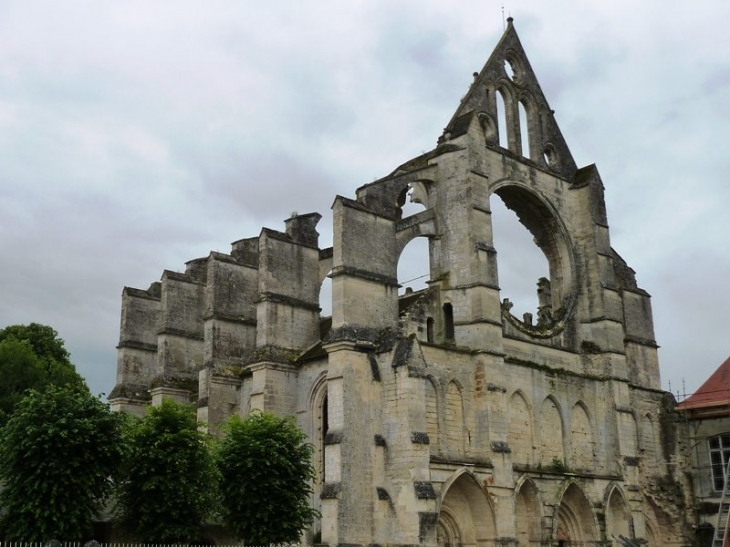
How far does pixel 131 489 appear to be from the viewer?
73.4 feet

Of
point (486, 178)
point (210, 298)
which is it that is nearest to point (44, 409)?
point (210, 298)

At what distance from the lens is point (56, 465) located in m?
20.7

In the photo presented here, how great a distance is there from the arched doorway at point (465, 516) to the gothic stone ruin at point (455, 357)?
6 centimetres

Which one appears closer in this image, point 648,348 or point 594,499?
point 594,499

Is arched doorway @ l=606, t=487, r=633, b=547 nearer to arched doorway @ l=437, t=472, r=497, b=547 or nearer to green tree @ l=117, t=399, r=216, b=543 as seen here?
arched doorway @ l=437, t=472, r=497, b=547

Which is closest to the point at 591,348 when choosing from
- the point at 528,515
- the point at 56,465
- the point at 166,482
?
the point at 528,515

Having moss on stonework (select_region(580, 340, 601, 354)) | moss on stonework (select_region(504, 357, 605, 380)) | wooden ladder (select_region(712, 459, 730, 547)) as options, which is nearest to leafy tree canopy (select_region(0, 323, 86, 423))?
moss on stonework (select_region(504, 357, 605, 380))

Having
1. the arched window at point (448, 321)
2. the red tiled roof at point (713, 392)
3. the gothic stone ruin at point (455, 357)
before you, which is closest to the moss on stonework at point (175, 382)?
the gothic stone ruin at point (455, 357)

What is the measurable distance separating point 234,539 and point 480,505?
22.1 ft

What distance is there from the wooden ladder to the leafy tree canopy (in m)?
22.0

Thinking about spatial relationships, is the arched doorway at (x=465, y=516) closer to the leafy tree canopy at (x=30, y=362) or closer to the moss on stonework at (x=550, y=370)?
the moss on stonework at (x=550, y=370)

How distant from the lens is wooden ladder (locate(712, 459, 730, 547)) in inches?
1144

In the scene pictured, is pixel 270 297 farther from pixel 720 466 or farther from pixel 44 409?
pixel 720 466

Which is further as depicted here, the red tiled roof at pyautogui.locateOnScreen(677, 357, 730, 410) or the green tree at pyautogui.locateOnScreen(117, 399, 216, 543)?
the red tiled roof at pyautogui.locateOnScreen(677, 357, 730, 410)
